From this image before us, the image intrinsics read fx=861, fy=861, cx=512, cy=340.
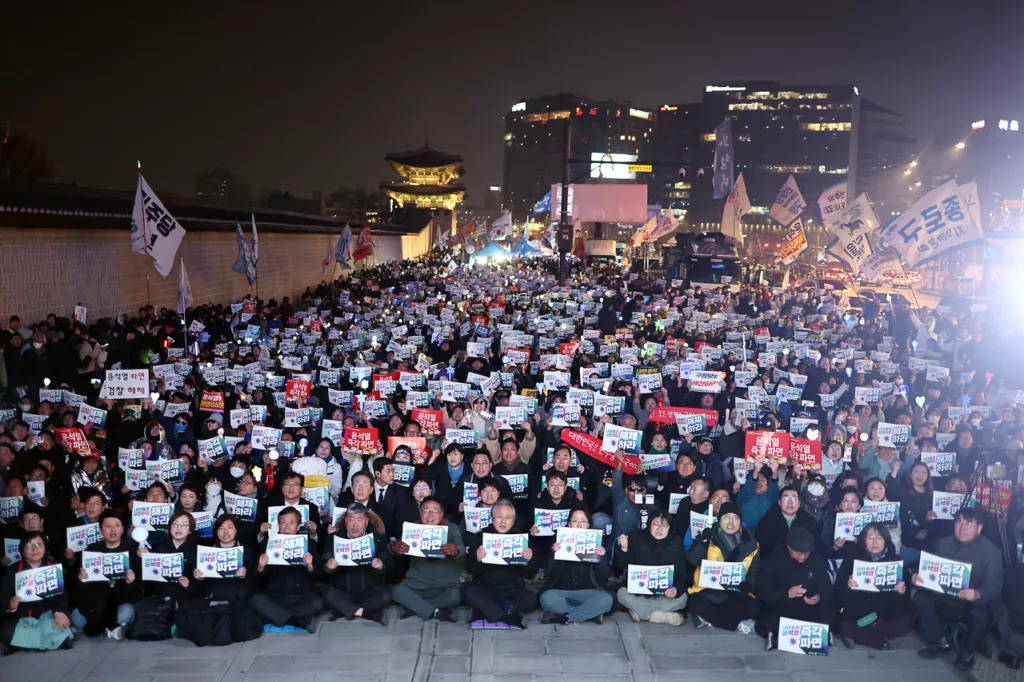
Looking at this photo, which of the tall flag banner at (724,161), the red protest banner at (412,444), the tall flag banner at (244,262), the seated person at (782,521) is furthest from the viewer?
the tall flag banner at (724,161)

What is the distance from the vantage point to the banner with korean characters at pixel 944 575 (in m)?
6.96

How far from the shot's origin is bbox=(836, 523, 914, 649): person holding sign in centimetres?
716

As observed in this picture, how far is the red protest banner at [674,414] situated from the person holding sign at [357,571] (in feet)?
16.1

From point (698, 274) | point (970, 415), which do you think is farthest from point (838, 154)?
point (970, 415)

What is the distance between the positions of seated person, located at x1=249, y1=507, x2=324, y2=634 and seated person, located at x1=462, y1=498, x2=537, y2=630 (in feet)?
4.41

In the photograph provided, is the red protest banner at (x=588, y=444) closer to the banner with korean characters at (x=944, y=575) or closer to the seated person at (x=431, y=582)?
the seated person at (x=431, y=582)

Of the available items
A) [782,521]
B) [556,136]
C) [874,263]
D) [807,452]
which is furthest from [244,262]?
[556,136]

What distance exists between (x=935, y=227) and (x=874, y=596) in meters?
12.7

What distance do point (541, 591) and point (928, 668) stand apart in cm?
322

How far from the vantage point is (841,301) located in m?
31.1

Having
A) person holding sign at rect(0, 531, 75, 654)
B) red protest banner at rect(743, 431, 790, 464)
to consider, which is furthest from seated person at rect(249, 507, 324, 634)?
red protest banner at rect(743, 431, 790, 464)

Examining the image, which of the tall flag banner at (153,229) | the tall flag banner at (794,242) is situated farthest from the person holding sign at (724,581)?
the tall flag banner at (794,242)

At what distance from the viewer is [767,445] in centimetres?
955

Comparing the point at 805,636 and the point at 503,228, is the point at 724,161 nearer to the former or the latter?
the point at 503,228
